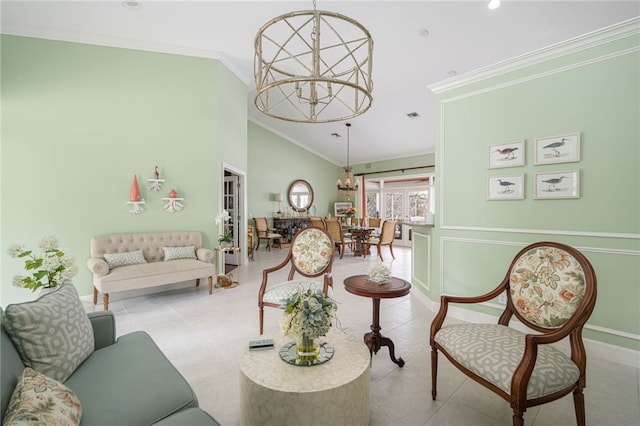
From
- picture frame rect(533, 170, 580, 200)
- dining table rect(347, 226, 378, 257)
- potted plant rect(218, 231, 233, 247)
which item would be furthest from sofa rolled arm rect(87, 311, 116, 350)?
dining table rect(347, 226, 378, 257)

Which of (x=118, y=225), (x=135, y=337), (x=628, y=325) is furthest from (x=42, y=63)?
(x=628, y=325)

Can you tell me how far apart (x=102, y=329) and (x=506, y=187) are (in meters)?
3.46

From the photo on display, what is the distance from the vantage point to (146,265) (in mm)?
3832

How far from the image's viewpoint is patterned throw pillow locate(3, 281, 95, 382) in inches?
50.3

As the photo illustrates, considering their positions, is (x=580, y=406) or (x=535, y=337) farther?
(x=580, y=406)

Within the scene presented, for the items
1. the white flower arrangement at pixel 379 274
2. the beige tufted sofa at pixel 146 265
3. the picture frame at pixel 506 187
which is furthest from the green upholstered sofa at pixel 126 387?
the picture frame at pixel 506 187

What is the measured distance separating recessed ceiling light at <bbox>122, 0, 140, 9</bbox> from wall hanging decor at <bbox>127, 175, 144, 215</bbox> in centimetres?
209

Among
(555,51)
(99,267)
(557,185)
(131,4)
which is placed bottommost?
(99,267)

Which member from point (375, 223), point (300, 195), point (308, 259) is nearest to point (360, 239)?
point (375, 223)

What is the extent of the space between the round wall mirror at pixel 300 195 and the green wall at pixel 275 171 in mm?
172

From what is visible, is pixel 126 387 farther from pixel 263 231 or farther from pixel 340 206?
pixel 340 206

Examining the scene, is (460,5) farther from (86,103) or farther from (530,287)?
(86,103)

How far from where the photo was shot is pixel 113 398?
125 centimetres

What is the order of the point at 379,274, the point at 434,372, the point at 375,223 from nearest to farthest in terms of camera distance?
the point at 434,372 → the point at 379,274 → the point at 375,223
